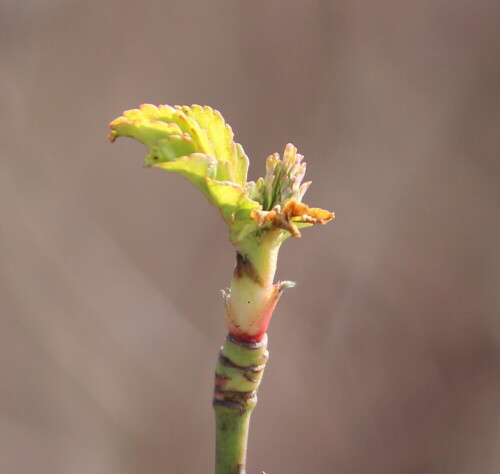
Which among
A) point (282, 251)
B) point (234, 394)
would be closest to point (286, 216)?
point (234, 394)

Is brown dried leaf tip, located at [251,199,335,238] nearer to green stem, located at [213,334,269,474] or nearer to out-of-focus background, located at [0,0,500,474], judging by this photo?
green stem, located at [213,334,269,474]

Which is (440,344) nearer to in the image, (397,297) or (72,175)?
(397,297)

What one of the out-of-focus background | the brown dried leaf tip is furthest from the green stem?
the out-of-focus background

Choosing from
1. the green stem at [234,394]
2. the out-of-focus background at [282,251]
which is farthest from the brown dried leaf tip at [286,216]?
the out-of-focus background at [282,251]

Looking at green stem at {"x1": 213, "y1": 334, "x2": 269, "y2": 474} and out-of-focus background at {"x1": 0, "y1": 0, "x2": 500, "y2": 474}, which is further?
out-of-focus background at {"x1": 0, "y1": 0, "x2": 500, "y2": 474}

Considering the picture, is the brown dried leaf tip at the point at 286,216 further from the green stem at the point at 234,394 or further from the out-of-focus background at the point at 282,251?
the out-of-focus background at the point at 282,251

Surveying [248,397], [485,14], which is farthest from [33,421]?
[485,14]

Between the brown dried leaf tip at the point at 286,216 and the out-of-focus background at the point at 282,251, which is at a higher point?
the out-of-focus background at the point at 282,251
